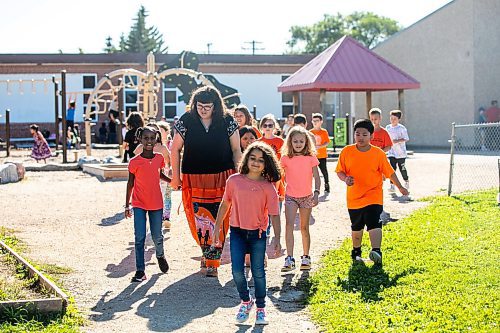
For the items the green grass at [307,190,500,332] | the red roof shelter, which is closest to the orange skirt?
the green grass at [307,190,500,332]

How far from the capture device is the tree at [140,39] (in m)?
110

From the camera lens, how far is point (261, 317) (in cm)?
712

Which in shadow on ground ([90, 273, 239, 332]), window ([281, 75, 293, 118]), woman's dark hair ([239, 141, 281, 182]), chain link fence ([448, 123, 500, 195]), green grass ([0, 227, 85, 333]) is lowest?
shadow on ground ([90, 273, 239, 332])

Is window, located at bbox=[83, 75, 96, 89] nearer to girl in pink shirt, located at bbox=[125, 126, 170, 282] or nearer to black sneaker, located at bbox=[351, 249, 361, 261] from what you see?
girl in pink shirt, located at bbox=[125, 126, 170, 282]

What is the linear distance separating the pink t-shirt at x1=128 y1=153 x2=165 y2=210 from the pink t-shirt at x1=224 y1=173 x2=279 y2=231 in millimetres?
1903

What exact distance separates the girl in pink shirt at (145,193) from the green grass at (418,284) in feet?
5.92

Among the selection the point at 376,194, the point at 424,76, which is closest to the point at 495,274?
the point at 376,194

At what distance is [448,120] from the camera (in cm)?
3884

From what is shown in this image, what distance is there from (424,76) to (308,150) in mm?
32221

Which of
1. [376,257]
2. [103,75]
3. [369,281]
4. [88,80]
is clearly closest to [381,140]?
[376,257]

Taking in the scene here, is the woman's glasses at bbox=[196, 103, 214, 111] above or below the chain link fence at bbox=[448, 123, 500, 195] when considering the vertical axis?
above

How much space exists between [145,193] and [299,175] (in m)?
1.77

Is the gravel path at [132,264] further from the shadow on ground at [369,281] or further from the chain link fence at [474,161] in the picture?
the chain link fence at [474,161]

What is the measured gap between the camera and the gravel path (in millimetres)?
7328
